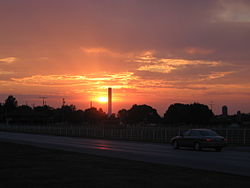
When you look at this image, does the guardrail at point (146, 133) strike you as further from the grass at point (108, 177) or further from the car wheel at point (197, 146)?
the grass at point (108, 177)

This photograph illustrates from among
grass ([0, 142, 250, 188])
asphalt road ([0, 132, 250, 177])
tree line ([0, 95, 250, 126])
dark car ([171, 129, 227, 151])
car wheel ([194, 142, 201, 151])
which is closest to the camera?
grass ([0, 142, 250, 188])

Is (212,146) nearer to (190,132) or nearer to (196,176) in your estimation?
(190,132)

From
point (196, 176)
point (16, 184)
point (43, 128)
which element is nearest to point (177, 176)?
point (196, 176)

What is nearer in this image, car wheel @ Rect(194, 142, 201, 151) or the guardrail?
car wheel @ Rect(194, 142, 201, 151)

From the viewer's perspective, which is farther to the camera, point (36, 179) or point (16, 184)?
point (36, 179)

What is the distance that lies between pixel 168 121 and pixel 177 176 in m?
139

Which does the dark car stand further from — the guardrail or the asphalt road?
the guardrail

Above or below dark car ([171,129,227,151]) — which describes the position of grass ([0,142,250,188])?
below

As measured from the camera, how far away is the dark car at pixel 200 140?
93.3 ft

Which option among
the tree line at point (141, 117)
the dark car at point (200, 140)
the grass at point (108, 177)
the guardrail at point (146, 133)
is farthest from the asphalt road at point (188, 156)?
the tree line at point (141, 117)

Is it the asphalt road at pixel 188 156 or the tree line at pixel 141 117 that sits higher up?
the tree line at pixel 141 117

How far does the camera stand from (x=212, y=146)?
28.4m

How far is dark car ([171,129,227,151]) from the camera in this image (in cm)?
2845

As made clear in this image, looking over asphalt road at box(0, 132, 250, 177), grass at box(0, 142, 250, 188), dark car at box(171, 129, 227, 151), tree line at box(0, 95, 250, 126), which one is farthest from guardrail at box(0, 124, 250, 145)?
tree line at box(0, 95, 250, 126)
